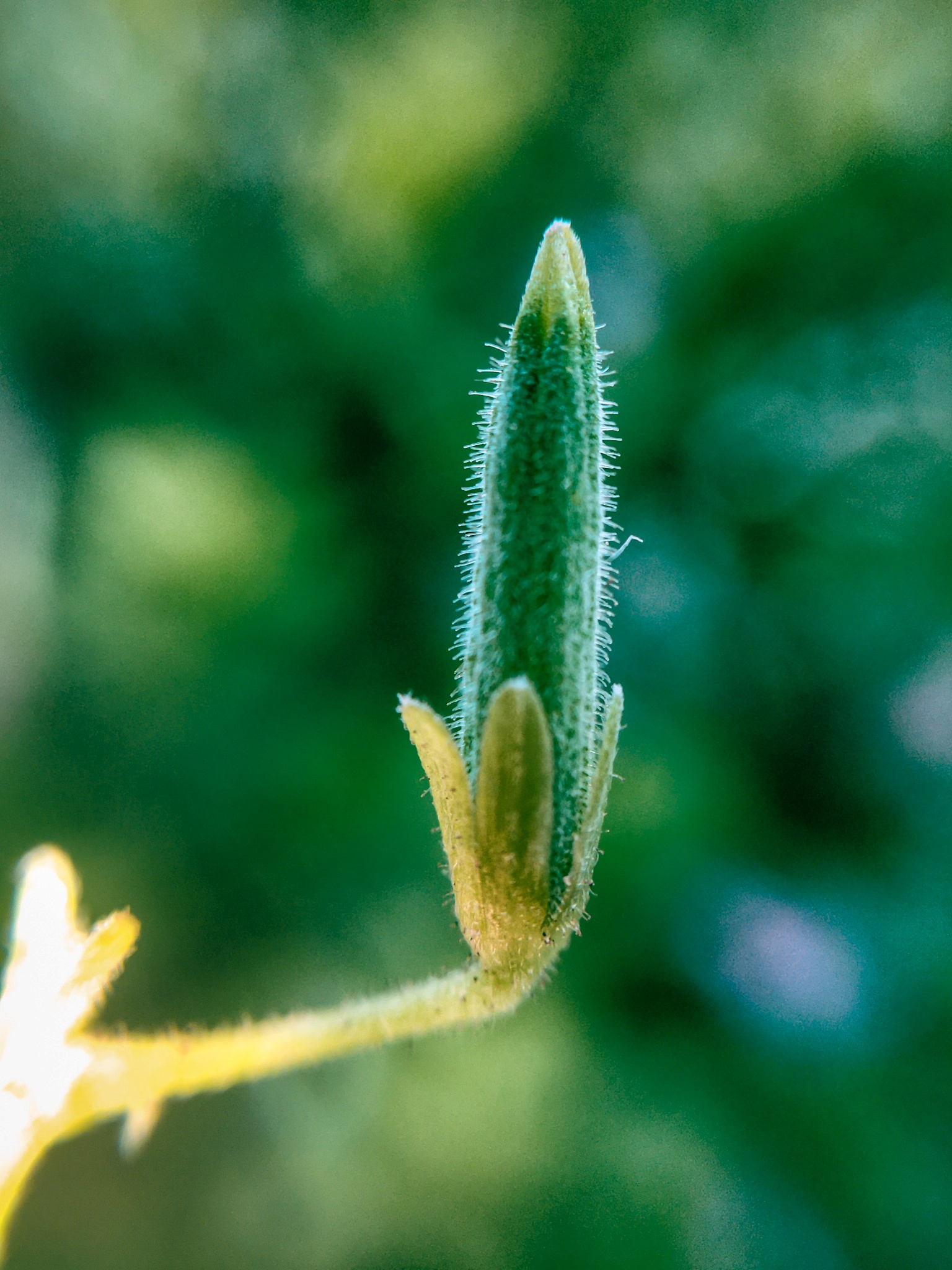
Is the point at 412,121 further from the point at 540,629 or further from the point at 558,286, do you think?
the point at 540,629

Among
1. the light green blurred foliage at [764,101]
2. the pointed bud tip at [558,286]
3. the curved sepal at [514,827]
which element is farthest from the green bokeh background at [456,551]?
the pointed bud tip at [558,286]

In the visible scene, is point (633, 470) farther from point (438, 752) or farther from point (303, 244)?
point (438, 752)

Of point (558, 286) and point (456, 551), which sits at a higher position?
point (456, 551)

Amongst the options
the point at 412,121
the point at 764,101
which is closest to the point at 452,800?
the point at 412,121

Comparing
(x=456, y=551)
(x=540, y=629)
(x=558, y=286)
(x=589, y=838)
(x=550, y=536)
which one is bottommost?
(x=589, y=838)

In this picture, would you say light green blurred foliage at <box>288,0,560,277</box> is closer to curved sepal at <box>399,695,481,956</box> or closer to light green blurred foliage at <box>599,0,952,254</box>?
light green blurred foliage at <box>599,0,952,254</box>

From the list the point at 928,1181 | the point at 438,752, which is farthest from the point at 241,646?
the point at 928,1181

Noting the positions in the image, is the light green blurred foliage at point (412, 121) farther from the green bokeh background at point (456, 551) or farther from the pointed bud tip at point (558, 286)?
the pointed bud tip at point (558, 286)

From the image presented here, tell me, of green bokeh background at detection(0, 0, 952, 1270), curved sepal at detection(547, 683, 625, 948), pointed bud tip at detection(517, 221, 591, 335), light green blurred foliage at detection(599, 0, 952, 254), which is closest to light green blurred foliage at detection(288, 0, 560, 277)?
green bokeh background at detection(0, 0, 952, 1270)
